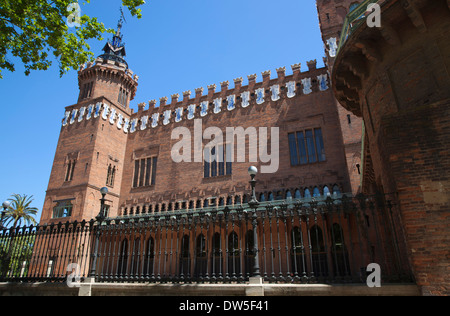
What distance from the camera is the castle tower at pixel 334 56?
1614cm

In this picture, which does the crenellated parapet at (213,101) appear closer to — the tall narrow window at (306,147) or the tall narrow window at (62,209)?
the tall narrow window at (306,147)

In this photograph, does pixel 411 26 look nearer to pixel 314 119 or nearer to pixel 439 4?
pixel 439 4

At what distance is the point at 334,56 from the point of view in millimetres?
18578

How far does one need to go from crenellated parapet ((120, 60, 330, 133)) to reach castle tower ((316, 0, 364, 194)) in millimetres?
1706

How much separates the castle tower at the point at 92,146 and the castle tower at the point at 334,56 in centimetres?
1819

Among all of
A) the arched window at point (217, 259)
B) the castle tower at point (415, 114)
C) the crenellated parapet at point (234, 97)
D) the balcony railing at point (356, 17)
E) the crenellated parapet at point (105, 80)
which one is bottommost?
the arched window at point (217, 259)

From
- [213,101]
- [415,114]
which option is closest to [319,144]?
[213,101]

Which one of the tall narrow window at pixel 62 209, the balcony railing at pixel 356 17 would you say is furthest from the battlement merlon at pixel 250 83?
the balcony railing at pixel 356 17

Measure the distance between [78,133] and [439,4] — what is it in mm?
25943

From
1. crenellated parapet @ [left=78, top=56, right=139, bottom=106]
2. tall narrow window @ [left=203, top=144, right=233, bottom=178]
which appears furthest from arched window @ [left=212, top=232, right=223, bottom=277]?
crenellated parapet @ [left=78, top=56, right=139, bottom=106]

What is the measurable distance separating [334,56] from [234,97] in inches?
313

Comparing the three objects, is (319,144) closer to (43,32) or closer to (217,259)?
(217,259)
